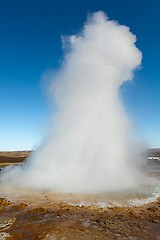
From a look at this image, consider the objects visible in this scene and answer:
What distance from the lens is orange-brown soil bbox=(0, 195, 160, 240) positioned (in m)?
13.8

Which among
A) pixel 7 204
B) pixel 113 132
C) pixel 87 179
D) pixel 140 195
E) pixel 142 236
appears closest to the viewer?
pixel 142 236

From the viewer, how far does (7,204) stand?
21.0 metres

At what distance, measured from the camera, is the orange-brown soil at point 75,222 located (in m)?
13.8

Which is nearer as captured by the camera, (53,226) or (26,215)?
(53,226)

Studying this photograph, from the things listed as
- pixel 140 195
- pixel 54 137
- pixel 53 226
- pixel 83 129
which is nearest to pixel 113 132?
pixel 83 129

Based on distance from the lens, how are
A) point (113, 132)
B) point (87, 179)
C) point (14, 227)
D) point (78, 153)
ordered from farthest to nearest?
point (113, 132), point (78, 153), point (87, 179), point (14, 227)

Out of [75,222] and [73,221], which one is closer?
[75,222]

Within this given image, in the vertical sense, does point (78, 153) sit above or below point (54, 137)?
below

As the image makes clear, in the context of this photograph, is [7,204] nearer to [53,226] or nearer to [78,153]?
[53,226]

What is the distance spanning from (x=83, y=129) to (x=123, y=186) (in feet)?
36.6

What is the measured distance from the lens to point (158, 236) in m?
13.7

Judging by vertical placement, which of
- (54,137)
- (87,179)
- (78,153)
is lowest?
(87,179)

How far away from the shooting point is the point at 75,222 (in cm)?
1595

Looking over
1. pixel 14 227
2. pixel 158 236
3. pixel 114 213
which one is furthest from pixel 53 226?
pixel 158 236
